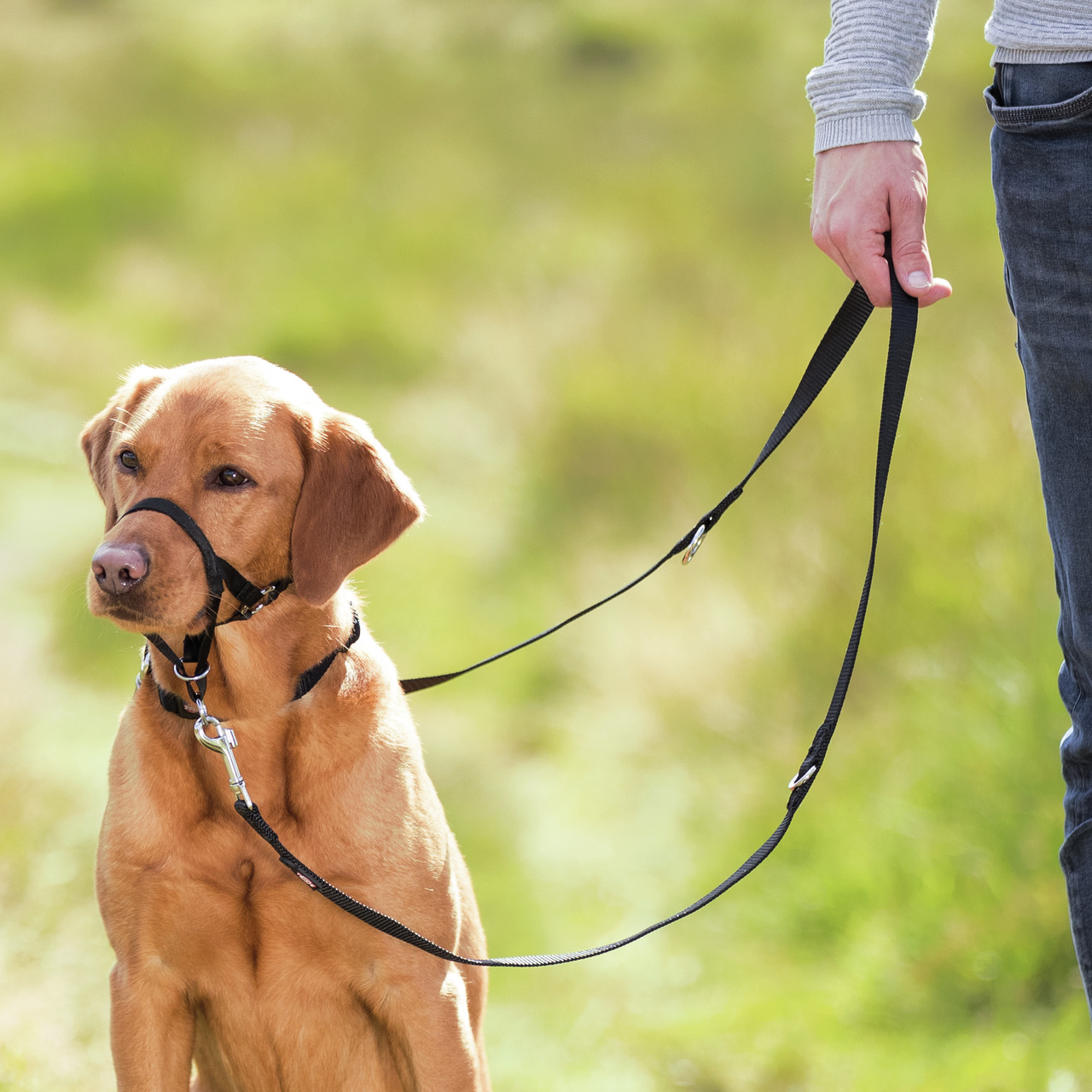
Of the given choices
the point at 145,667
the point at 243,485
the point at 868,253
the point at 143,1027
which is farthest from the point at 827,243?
the point at 143,1027

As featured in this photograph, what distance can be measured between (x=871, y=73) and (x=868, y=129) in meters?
0.08

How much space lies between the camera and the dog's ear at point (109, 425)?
2289 mm

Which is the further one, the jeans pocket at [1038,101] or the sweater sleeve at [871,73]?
the sweater sleeve at [871,73]

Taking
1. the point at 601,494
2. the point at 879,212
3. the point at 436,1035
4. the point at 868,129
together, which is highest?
the point at 868,129

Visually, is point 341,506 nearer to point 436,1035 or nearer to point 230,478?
point 230,478

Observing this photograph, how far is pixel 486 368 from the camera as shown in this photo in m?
9.07

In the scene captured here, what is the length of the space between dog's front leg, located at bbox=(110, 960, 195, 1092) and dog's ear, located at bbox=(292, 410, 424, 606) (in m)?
0.64

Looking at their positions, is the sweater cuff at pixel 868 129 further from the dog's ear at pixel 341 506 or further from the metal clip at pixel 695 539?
the dog's ear at pixel 341 506

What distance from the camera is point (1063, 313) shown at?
5.72 ft

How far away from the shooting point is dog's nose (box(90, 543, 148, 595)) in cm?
191

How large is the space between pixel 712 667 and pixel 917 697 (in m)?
1.25

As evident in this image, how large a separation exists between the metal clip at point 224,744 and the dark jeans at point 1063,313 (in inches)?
47.9

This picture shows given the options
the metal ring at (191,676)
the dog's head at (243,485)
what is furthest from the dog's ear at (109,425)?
the metal ring at (191,676)

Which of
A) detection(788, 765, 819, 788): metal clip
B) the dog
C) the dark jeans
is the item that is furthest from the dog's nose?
the dark jeans
